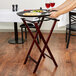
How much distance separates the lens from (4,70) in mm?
2830

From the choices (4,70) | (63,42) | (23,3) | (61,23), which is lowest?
(4,70)

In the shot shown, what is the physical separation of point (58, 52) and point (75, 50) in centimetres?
40

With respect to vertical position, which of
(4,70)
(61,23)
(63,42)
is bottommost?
(4,70)

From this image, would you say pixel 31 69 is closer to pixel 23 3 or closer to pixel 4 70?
pixel 4 70

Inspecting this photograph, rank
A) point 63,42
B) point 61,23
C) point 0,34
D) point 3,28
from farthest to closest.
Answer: point 3,28 < point 0,34 < point 63,42 < point 61,23

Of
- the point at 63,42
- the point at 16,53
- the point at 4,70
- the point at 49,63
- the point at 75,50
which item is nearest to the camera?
the point at 4,70

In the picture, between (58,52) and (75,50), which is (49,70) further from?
(75,50)

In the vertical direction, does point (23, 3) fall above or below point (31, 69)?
above

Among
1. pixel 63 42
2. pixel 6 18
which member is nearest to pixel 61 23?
pixel 63 42

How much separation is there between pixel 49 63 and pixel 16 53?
2.57ft

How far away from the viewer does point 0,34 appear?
5.25 metres

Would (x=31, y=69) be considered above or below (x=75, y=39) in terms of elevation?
below

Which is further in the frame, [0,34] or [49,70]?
[0,34]

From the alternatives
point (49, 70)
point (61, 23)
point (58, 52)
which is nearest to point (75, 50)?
point (58, 52)
